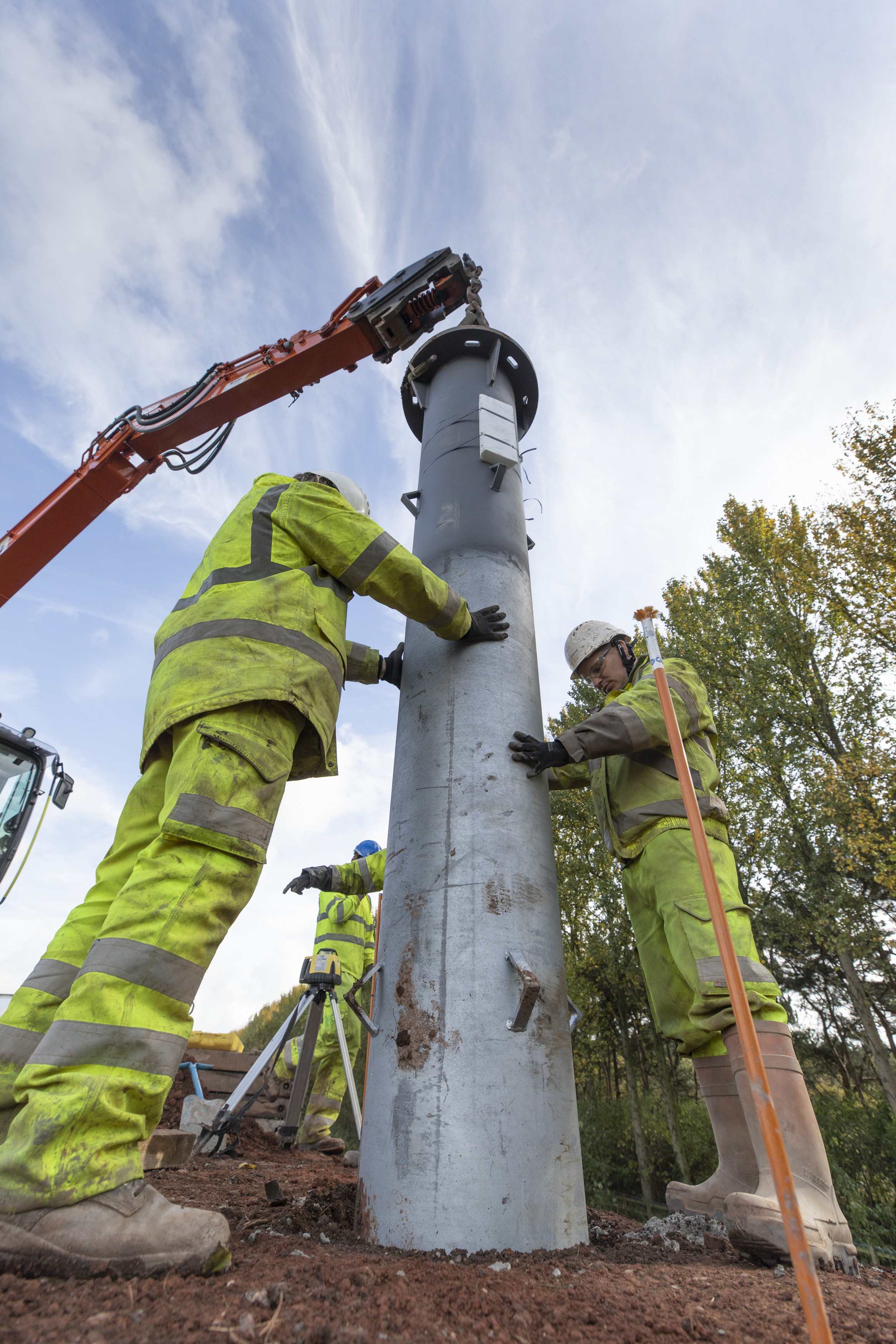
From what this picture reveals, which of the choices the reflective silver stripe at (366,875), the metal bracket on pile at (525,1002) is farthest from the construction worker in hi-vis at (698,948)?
the reflective silver stripe at (366,875)

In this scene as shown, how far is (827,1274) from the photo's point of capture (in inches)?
69.7

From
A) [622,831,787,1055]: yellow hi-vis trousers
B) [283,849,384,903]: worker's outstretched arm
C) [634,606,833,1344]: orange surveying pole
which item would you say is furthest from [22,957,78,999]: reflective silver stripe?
[283,849,384,903]: worker's outstretched arm

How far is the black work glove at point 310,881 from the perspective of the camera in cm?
535

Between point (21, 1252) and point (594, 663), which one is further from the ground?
point (594, 663)

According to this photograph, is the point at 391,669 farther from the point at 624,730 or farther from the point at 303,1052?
the point at 303,1052

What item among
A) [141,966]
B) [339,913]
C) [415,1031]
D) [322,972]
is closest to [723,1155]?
[415,1031]

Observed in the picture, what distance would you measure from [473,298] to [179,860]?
442cm

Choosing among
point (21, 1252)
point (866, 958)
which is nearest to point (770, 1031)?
point (21, 1252)

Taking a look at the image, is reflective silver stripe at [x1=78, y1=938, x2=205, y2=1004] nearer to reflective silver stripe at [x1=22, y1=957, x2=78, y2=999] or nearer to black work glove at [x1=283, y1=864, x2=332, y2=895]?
reflective silver stripe at [x1=22, y1=957, x2=78, y2=999]

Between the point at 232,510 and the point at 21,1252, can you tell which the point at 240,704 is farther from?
the point at 21,1252

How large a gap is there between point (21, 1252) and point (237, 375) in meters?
6.98

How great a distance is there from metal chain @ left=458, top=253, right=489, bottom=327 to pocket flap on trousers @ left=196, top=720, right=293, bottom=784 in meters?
3.06

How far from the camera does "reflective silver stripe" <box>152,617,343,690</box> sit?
2.06 meters

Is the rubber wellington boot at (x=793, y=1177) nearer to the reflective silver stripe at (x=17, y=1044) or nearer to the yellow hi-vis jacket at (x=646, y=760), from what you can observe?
the yellow hi-vis jacket at (x=646, y=760)
